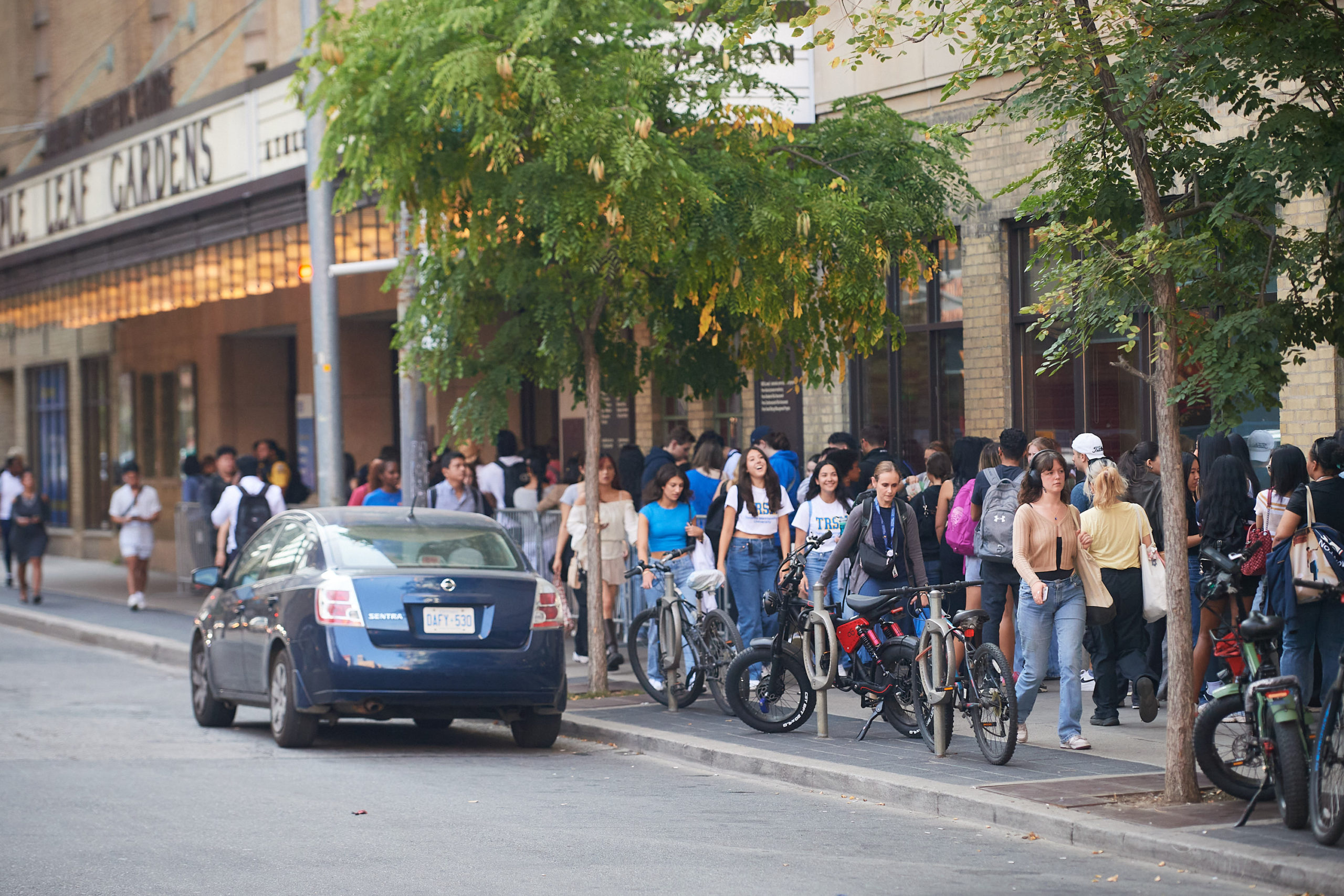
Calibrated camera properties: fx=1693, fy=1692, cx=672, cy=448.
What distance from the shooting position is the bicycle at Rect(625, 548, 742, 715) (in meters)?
12.0

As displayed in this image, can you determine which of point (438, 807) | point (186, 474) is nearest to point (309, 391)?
point (186, 474)

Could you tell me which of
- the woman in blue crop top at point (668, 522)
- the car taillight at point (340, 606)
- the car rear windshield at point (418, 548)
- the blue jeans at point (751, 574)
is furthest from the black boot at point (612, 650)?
the car taillight at point (340, 606)

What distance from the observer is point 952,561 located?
13234 millimetres

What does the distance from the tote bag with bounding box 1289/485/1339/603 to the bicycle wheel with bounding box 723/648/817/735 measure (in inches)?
126

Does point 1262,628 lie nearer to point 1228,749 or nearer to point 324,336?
point 1228,749

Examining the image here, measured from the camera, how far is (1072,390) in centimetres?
1533

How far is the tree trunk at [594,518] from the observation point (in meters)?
13.1

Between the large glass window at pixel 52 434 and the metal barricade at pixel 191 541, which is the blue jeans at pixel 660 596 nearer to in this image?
the metal barricade at pixel 191 541

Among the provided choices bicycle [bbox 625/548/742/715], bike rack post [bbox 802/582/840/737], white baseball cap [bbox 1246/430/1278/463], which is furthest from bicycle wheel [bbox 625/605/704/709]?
white baseball cap [bbox 1246/430/1278/463]

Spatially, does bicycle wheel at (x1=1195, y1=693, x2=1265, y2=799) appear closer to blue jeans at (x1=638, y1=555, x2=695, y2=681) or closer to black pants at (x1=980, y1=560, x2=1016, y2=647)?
black pants at (x1=980, y1=560, x2=1016, y2=647)

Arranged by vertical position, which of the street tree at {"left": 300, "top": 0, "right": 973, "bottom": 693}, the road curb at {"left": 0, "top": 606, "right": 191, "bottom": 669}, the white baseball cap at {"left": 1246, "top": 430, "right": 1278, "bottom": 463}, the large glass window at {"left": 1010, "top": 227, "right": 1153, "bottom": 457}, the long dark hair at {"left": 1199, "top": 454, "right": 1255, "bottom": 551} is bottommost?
the road curb at {"left": 0, "top": 606, "right": 191, "bottom": 669}

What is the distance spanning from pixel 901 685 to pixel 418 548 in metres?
3.28

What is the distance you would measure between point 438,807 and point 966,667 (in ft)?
10.1

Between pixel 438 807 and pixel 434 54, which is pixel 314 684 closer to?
pixel 438 807
